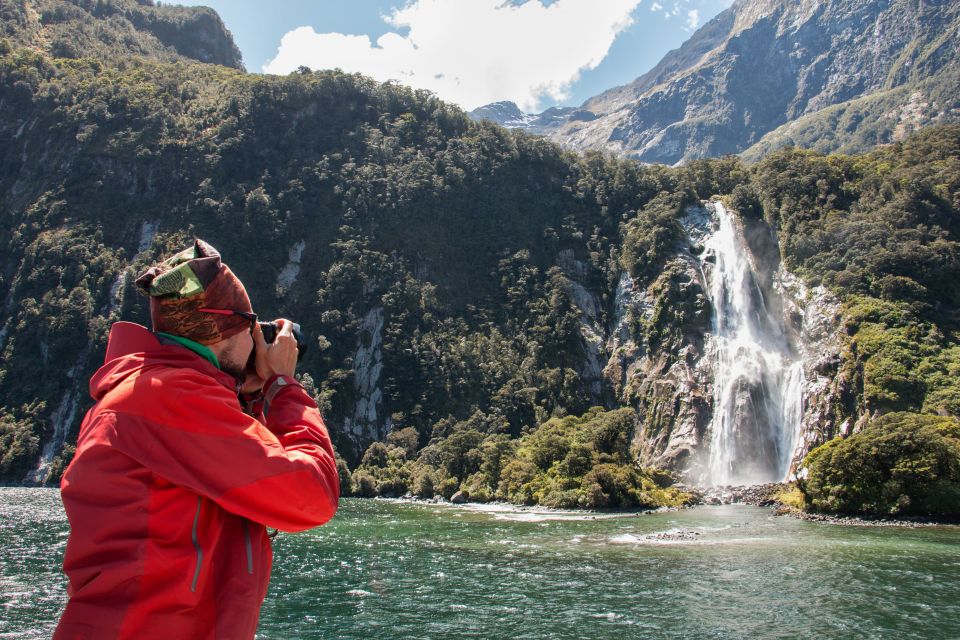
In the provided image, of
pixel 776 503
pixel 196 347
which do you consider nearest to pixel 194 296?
pixel 196 347

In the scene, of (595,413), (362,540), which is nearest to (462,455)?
(595,413)

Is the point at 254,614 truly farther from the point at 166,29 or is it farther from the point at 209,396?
the point at 166,29

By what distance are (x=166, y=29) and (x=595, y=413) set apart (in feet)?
470

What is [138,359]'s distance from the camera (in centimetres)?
241

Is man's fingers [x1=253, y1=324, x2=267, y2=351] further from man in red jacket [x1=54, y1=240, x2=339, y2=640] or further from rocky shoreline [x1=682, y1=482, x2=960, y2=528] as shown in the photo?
rocky shoreline [x1=682, y1=482, x2=960, y2=528]

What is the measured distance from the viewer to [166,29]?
479ft

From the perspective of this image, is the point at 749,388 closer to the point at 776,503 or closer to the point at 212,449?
the point at 776,503

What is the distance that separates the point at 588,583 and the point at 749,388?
4287 centimetres

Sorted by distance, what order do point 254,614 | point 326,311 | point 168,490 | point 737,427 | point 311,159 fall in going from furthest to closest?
point 311,159 < point 326,311 < point 737,427 < point 254,614 < point 168,490

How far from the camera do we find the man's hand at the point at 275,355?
108 inches

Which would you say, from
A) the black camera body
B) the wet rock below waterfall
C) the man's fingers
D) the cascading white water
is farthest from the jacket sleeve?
the cascading white water

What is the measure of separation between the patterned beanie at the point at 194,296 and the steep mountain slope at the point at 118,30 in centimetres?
12727

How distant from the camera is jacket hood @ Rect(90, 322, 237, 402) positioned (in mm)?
2369

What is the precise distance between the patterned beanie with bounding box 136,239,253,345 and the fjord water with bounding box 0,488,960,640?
1172 cm
